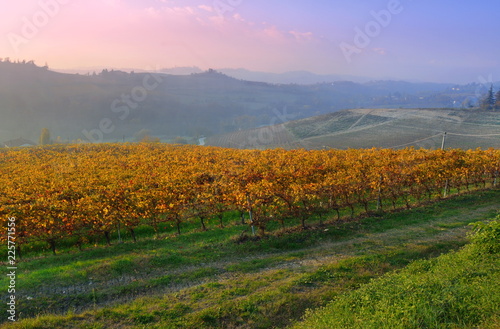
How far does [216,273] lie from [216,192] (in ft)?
18.6

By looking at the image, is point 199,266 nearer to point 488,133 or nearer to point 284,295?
point 284,295

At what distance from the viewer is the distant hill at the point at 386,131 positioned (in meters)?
63.1

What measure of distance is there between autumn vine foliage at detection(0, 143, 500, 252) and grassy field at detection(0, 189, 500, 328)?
3.31ft

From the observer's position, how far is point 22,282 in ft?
31.6

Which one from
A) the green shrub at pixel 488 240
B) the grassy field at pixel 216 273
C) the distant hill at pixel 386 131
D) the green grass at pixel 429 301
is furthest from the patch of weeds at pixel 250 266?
the distant hill at pixel 386 131

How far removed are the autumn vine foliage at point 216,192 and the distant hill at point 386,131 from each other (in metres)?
45.0

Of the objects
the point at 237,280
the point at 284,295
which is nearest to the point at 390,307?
the point at 284,295

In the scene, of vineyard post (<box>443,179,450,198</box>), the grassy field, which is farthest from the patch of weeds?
vineyard post (<box>443,179,450,198</box>)

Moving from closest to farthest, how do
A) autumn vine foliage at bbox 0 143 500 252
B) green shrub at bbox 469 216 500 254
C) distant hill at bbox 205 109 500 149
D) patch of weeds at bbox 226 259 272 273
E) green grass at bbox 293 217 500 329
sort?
green grass at bbox 293 217 500 329
green shrub at bbox 469 216 500 254
patch of weeds at bbox 226 259 272 273
autumn vine foliage at bbox 0 143 500 252
distant hill at bbox 205 109 500 149

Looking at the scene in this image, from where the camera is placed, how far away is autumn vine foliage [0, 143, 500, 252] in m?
13.1

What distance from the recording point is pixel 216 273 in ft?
33.9

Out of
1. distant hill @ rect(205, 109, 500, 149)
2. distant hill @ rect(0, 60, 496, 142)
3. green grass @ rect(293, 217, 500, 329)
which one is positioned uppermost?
distant hill @ rect(0, 60, 496, 142)

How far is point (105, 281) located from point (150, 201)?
193 inches

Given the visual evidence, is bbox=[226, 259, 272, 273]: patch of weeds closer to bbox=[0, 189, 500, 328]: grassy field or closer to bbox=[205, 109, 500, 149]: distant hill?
bbox=[0, 189, 500, 328]: grassy field
